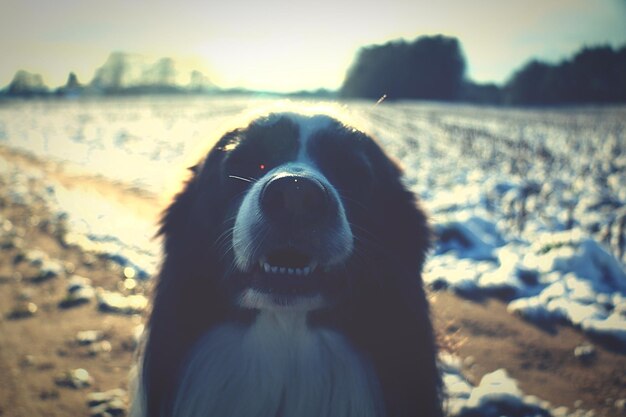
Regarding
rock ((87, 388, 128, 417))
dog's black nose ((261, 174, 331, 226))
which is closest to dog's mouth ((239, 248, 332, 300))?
dog's black nose ((261, 174, 331, 226))

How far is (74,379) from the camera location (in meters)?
3.16

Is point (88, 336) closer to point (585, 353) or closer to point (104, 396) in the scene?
A: point (104, 396)

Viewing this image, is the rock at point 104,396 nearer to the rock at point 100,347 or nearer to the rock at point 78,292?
the rock at point 100,347

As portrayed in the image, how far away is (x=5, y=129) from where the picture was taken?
22969mm

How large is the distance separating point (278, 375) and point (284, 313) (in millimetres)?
342

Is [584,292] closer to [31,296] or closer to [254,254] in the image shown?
[254,254]

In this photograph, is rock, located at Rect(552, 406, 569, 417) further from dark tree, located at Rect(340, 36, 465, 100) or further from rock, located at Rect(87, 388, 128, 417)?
dark tree, located at Rect(340, 36, 465, 100)

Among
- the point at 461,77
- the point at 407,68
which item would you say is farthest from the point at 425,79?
the point at 461,77

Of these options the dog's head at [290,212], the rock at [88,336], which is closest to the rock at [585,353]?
the dog's head at [290,212]

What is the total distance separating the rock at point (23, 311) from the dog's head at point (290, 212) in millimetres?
2442

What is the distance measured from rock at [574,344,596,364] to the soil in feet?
0.09

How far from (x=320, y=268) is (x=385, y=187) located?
803 millimetres

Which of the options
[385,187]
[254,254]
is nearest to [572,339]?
[385,187]

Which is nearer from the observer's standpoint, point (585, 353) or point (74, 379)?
point (74, 379)
